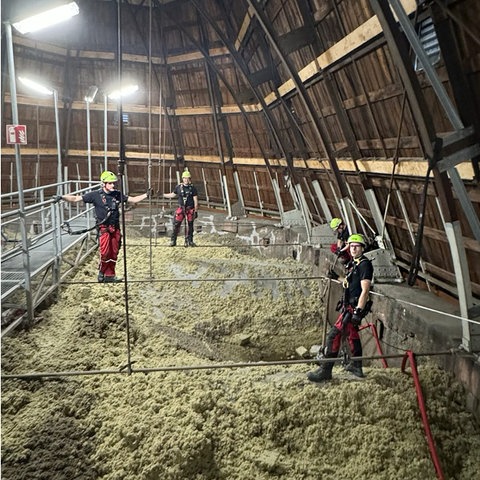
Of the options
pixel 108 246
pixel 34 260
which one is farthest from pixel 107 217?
pixel 34 260

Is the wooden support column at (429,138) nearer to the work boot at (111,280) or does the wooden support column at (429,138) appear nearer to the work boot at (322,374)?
the work boot at (322,374)

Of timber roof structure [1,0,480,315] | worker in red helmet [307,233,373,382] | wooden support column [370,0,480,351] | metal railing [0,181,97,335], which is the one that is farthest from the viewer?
metal railing [0,181,97,335]

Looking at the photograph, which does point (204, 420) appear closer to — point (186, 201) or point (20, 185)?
point (20, 185)

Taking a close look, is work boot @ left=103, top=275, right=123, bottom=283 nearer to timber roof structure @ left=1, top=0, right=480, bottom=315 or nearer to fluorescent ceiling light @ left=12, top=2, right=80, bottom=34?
timber roof structure @ left=1, top=0, right=480, bottom=315

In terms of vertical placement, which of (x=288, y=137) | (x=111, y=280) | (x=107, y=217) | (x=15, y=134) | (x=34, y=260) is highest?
(x=288, y=137)

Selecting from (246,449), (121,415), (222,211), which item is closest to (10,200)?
(222,211)

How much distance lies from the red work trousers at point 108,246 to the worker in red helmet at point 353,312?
4.38 meters

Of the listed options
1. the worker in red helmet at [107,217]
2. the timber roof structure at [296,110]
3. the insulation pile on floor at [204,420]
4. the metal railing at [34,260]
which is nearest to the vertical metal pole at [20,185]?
the metal railing at [34,260]

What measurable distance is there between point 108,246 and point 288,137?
5659 mm

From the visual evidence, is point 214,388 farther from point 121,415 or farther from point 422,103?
point 422,103

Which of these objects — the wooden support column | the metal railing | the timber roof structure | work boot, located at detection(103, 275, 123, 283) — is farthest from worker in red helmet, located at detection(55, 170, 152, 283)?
the wooden support column

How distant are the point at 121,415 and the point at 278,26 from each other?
770cm

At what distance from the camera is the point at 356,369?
475cm

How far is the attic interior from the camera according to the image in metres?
4.12
